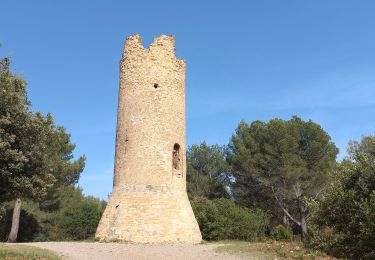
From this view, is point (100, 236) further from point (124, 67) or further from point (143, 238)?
point (124, 67)

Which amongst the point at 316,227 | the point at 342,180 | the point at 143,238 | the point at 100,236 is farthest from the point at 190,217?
the point at 342,180

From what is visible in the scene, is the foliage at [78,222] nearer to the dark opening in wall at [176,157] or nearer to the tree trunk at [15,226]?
the tree trunk at [15,226]

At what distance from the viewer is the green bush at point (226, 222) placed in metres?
20.9

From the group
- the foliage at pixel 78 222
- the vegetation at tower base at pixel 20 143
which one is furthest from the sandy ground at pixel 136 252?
the foliage at pixel 78 222

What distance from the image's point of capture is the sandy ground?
36.9 ft

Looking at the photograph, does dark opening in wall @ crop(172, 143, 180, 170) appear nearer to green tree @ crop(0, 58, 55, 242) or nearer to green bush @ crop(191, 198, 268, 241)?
green tree @ crop(0, 58, 55, 242)

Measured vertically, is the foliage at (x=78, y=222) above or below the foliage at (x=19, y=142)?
below

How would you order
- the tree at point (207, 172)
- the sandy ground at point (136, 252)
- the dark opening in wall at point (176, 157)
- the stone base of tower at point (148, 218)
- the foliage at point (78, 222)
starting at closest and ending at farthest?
1. the sandy ground at point (136, 252)
2. the stone base of tower at point (148, 218)
3. the dark opening in wall at point (176, 157)
4. the foliage at point (78, 222)
5. the tree at point (207, 172)

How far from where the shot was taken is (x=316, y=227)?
483 inches

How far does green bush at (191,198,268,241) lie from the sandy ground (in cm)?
742

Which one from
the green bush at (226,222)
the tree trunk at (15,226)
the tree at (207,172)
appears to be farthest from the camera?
the tree at (207,172)

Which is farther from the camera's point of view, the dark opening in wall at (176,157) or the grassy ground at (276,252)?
the dark opening in wall at (176,157)

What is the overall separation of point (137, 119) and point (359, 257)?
9.50m

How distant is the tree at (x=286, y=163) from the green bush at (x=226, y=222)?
4.01 m
